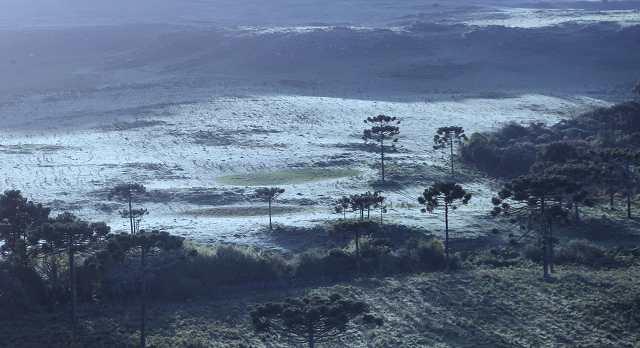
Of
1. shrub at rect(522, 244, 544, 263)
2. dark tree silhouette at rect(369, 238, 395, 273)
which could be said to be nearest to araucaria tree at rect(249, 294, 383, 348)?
dark tree silhouette at rect(369, 238, 395, 273)

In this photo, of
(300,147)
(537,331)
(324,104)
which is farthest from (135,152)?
(537,331)

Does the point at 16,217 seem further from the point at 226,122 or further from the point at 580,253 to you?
the point at 226,122

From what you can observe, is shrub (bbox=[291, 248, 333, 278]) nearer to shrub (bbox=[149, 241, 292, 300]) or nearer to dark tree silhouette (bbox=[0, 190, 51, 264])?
shrub (bbox=[149, 241, 292, 300])

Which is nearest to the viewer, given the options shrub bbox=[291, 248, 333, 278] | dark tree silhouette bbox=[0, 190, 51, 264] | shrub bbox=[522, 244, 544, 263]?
dark tree silhouette bbox=[0, 190, 51, 264]

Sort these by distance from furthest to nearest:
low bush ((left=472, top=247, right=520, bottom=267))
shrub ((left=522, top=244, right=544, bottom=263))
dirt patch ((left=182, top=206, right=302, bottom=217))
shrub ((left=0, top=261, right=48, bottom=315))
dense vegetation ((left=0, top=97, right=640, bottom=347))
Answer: dirt patch ((left=182, top=206, right=302, bottom=217)), shrub ((left=522, top=244, right=544, bottom=263)), low bush ((left=472, top=247, right=520, bottom=267)), shrub ((left=0, top=261, right=48, bottom=315)), dense vegetation ((left=0, top=97, right=640, bottom=347))

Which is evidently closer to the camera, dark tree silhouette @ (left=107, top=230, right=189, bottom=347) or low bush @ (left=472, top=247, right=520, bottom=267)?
dark tree silhouette @ (left=107, top=230, right=189, bottom=347)

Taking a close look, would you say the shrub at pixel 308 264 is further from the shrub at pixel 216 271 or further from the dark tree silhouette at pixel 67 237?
the dark tree silhouette at pixel 67 237
